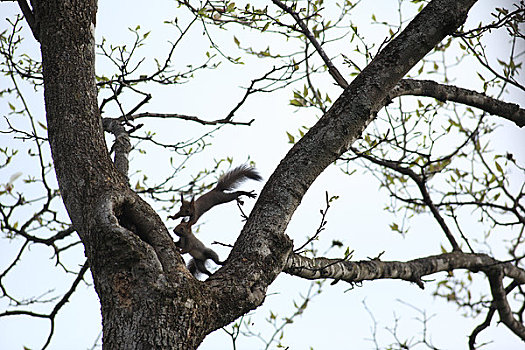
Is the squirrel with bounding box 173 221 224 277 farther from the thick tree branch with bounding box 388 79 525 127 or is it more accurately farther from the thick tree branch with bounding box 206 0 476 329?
the thick tree branch with bounding box 388 79 525 127

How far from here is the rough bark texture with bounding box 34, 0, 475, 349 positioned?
5.30 feet

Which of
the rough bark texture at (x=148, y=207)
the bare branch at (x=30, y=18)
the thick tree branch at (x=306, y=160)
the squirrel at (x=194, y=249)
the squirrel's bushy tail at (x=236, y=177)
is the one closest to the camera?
the rough bark texture at (x=148, y=207)

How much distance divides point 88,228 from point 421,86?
72.4 inches

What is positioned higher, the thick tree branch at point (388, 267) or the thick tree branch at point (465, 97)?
the thick tree branch at point (465, 97)

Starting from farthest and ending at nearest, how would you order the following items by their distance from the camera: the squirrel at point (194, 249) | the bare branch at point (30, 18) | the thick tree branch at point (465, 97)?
the squirrel at point (194, 249) → the thick tree branch at point (465, 97) → the bare branch at point (30, 18)

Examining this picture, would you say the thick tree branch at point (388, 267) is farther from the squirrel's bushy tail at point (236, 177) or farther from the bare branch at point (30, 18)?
the bare branch at point (30, 18)

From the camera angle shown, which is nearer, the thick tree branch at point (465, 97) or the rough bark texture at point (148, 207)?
the rough bark texture at point (148, 207)

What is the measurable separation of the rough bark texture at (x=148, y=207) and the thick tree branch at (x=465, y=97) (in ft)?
1.34

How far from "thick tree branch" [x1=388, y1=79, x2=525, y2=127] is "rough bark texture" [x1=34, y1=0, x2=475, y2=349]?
41 cm

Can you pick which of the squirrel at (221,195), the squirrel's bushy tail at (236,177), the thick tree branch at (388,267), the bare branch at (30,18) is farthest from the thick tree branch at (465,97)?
the bare branch at (30,18)

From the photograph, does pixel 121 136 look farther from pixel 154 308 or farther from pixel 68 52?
pixel 154 308

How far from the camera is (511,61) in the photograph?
338 centimetres

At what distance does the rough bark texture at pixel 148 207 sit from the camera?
1616 mm

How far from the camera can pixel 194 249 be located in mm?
3143
